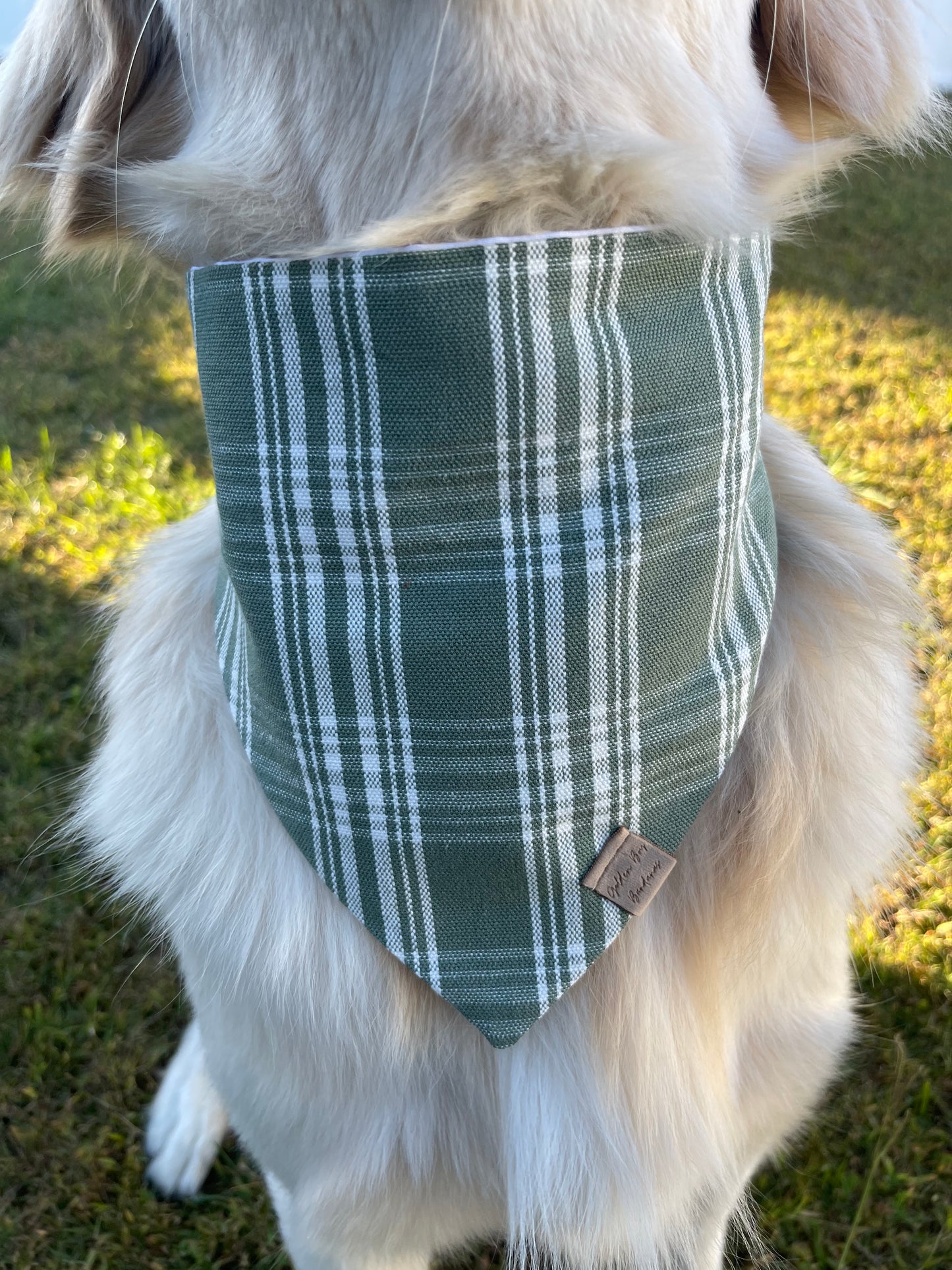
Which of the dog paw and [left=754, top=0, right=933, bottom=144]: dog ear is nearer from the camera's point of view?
[left=754, top=0, right=933, bottom=144]: dog ear

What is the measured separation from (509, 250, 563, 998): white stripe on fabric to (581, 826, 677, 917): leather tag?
4 cm

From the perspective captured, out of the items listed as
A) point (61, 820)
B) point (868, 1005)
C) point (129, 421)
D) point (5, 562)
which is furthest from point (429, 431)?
point (129, 421)

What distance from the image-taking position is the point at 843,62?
82cm

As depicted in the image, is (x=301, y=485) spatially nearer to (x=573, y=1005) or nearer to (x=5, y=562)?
(x=573, y=1005)

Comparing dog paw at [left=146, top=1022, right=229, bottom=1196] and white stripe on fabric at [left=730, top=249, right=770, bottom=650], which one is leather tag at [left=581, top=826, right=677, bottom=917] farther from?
dog paw at [left=146, top=1022, right=229, bottom=1196]

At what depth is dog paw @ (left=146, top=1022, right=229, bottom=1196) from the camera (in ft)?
5.07

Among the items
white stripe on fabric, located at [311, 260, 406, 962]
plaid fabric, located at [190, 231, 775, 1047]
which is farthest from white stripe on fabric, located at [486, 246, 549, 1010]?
white stripe on fabric, located at [311, 260, 406, 962]

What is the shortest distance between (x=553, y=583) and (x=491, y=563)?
0.05 metres

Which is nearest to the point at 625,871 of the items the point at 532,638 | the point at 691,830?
the point at 691,830

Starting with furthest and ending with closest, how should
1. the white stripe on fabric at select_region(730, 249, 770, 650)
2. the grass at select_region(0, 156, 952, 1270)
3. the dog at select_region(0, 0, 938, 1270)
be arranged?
1. the grass at select_region(0, 156, 952, 1270)
2. the white stripe on fabric at select_region(730, 249, 770, 650)
3. the dog at select_region(0, 0, 938, 1270)

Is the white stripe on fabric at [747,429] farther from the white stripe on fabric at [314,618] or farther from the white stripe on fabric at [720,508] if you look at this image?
the white stripe on fabric at [314,618]

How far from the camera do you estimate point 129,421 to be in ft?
10.3

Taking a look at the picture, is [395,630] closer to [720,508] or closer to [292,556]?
[292,556]

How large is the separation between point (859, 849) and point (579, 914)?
0.30 m
